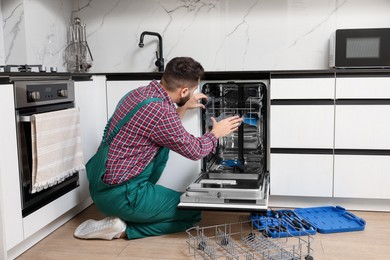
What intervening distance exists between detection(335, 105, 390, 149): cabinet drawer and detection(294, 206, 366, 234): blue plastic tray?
1.34 ft

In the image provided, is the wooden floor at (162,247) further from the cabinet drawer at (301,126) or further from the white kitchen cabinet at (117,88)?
the white kitchen cabinet at (117,88)

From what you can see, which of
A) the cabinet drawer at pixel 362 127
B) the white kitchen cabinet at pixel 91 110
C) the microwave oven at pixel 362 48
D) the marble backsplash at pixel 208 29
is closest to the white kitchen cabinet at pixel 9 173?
the white kitchen cabinet at pixel 91 110

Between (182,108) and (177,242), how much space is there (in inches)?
33.6

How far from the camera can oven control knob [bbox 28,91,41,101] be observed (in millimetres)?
2211

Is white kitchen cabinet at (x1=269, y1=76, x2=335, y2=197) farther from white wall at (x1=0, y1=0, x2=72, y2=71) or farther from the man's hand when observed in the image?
white wall at (x1=0, y1=0, x2=72, y2=71)

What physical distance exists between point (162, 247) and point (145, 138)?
572 mm

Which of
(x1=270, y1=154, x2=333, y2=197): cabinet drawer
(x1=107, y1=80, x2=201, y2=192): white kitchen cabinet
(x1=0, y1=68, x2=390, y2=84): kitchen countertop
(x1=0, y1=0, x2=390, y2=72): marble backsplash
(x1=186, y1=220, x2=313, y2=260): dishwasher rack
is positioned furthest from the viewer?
(x1=0, y1=0, x2=390, y2=72): marble backsplash

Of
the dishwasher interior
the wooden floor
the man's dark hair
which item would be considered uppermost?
the man's dark hair

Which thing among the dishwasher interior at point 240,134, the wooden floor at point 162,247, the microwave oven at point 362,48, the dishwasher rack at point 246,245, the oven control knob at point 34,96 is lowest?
the wooden floor at point 162,247

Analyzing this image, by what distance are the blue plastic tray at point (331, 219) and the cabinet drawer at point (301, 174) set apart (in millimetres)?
111

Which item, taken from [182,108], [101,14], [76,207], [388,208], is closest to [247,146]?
[182,108]

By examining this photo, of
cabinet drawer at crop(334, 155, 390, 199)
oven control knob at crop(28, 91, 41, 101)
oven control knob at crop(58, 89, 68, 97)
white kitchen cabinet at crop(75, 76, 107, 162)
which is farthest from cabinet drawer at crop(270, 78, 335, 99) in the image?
oven control knob at crop(28, 91, 41, 101)

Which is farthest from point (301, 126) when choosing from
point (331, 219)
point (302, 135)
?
point (331, 219)

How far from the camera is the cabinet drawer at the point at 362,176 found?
2842 mm
